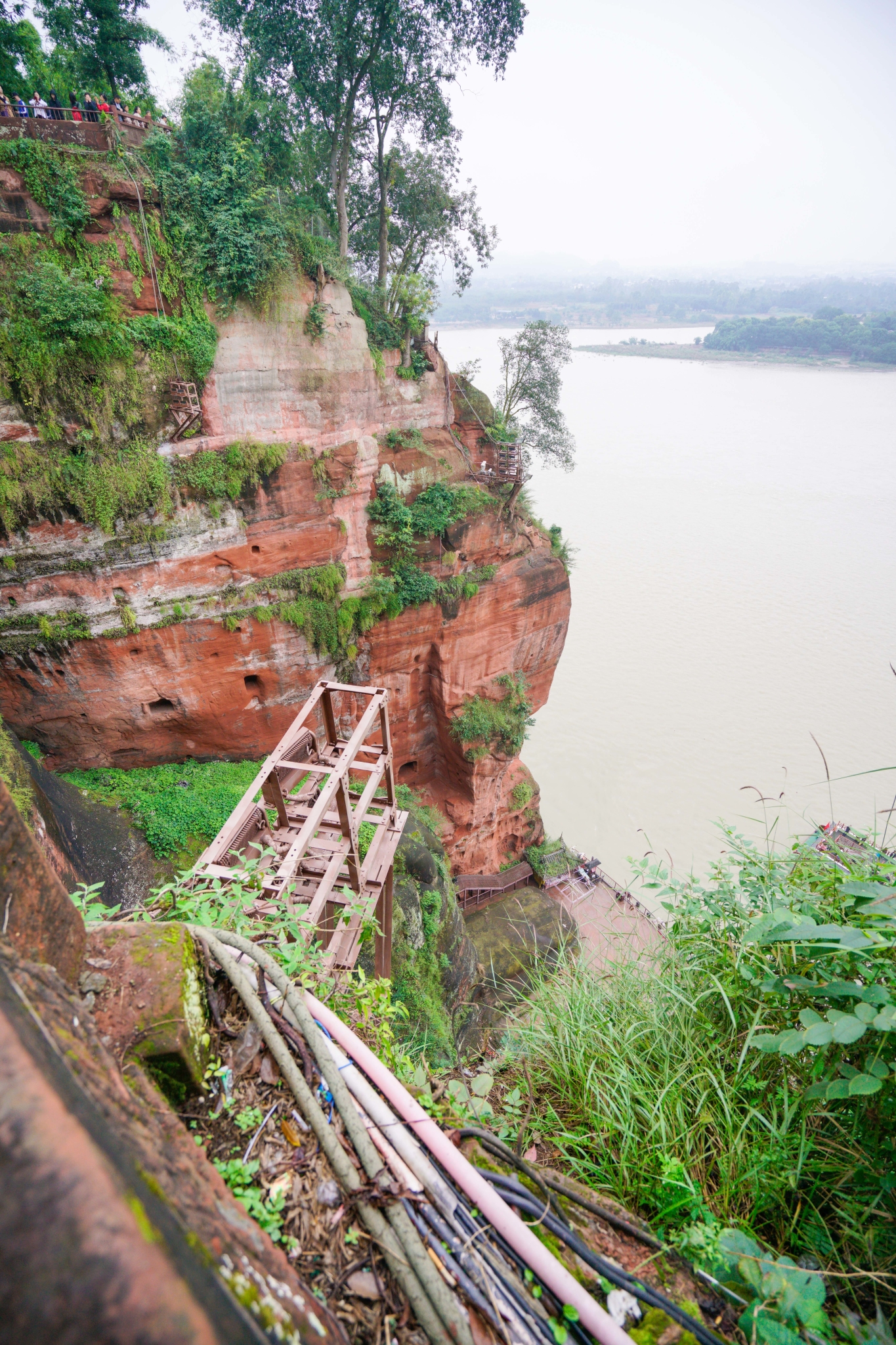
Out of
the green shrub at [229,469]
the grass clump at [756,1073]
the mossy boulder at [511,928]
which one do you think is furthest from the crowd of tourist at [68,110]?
the mossy boulder at [511,928]

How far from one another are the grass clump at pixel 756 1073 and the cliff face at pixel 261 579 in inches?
414

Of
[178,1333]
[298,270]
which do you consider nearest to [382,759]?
[178,1333]

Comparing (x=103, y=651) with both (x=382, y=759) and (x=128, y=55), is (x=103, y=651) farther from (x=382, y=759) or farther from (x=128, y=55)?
(x=128, y=55)

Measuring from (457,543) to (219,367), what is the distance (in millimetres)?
5905

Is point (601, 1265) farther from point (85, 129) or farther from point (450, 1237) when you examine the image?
point (85, 129)

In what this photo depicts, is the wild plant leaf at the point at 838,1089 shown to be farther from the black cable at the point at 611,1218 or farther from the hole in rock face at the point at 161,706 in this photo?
the hole in rock face at the point at 161,706

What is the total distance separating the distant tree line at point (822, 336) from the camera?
7019 cm

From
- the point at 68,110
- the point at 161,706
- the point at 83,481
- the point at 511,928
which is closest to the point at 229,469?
the point at 83,481

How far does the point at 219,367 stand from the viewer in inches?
412

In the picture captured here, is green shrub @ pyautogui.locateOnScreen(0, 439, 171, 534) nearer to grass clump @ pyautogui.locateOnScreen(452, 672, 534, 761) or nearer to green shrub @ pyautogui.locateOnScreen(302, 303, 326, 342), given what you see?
green shrub @ pyautogui.locateOnScreen(302, 303, 326, 342)

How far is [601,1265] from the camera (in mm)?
1720

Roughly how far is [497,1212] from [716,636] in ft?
100

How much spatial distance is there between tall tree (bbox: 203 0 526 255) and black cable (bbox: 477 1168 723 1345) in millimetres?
15522

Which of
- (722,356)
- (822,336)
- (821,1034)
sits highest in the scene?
(822,336)
